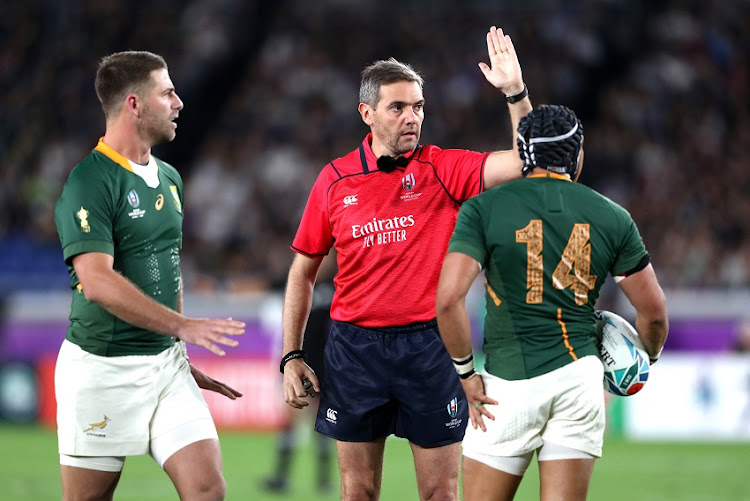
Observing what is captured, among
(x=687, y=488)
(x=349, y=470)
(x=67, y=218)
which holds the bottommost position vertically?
(x=687, y=488)

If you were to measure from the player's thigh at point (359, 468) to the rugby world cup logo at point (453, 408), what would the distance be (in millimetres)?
356

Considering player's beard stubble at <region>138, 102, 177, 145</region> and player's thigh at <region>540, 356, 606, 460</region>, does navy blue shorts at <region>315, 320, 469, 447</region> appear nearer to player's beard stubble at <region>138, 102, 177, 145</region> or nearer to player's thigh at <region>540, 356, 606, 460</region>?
player's thigh at <region>540, 356, 606, 460</region>

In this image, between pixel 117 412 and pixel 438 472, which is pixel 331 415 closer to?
pixel 438 472

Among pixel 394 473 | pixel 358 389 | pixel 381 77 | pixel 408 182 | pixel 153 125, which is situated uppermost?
pixel 381 77

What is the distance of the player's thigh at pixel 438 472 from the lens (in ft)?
16.4

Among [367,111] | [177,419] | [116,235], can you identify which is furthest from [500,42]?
[177,419]

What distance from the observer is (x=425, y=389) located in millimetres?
5047

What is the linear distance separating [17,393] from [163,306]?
1046cm

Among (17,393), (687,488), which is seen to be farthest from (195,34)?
(687,488)

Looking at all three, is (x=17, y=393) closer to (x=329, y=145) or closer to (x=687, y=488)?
(x=329, y=145)

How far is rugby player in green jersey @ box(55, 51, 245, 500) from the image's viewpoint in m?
4.74

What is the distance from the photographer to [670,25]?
19.3m

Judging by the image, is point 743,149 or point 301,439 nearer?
point 301,439

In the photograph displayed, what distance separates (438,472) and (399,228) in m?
1.12
